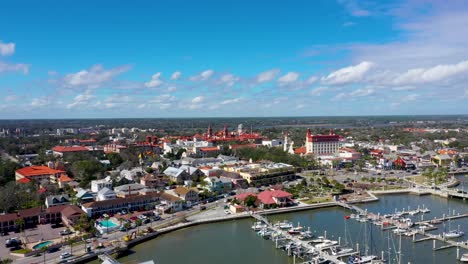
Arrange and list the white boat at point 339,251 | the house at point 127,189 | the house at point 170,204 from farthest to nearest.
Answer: the house at point 127,189, the house at point 170,204, the white boat at point 339,251

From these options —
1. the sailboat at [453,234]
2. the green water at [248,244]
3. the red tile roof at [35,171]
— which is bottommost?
the green water at [248,244]

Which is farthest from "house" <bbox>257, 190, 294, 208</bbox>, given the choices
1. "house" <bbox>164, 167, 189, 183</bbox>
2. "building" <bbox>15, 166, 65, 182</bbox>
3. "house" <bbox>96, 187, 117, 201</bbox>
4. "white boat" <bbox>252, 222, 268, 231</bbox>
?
"building" <bbox>15, 166, 65, 182</bbox>

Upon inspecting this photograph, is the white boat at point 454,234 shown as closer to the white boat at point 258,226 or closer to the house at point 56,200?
the white boat at point 258,226

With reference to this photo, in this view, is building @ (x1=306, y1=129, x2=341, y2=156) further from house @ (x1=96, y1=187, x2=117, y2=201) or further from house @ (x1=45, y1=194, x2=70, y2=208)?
house @ (x1=45, y1=194, x2=70, y2=208)

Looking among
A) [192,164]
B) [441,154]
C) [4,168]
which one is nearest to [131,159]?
[192,164]

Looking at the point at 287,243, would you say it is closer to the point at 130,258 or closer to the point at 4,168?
the point at 130,258

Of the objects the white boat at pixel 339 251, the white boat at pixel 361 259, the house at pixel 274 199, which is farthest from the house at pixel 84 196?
the white boat at pixel 361 259
